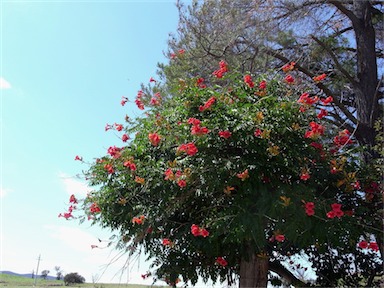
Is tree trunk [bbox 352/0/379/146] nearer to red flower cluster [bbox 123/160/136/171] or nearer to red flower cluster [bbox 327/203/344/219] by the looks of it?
red flower cluster [bbox 327/203/344/219]

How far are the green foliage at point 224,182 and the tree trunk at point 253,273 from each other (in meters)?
0.17

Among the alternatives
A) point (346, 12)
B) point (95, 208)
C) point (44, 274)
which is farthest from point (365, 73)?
point (44, 274)

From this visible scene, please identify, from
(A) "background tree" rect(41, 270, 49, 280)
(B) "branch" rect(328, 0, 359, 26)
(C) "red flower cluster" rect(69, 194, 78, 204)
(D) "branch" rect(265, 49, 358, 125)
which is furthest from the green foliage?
(A) "background tree" rect(41, 270, 49, 280)

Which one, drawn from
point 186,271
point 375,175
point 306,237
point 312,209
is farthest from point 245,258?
point 375,175

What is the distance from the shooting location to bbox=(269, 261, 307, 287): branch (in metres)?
6.96

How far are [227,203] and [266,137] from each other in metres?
0.93

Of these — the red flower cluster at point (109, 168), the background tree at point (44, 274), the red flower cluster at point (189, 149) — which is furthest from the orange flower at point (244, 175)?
the background tree at point (44, 274)

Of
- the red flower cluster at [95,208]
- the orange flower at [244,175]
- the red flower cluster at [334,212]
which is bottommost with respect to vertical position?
the red flower cluster at [334,212]

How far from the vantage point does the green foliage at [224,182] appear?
462 centimetres

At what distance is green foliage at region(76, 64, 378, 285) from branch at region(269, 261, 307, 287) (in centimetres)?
127

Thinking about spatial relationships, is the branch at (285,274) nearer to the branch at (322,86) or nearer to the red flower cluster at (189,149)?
the branch at (322,86)

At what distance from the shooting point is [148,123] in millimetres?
5707

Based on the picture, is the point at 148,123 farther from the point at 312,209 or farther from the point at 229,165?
the point at 312,209

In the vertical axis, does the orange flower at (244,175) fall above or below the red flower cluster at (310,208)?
above
